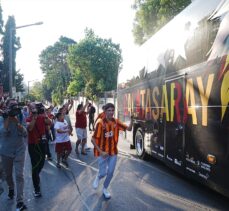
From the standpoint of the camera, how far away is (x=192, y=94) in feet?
21.2

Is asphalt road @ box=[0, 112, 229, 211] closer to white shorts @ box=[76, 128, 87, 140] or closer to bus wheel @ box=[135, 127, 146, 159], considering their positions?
bus wheel @ box=[135, 127, 146, 159]

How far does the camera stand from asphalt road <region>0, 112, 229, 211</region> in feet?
19.9

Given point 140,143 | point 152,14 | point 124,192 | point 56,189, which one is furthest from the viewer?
point 152,14

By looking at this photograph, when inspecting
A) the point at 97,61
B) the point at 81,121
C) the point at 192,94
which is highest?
the point at 97,61

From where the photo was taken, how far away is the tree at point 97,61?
4119cm

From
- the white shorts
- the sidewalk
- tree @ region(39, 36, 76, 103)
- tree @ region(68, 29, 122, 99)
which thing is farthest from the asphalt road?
tree @ region(39, 36, 76, 103)

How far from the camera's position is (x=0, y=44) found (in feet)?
169

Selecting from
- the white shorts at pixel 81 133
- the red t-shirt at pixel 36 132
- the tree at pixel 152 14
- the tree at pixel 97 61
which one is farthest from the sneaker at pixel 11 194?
the tree at pixel 97 61

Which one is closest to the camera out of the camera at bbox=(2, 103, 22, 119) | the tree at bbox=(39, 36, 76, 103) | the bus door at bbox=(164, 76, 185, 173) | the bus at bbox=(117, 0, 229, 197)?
the bus at bbox=(117, 0, 229, 197)

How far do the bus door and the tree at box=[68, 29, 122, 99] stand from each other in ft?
107

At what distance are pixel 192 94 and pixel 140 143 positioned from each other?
470 cm

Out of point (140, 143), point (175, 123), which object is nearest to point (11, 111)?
point (175, 123)

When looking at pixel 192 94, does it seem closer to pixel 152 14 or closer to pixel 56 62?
pixel 152 14

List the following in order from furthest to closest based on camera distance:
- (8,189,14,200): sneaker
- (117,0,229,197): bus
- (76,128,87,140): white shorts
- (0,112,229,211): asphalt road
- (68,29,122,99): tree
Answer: (68,29,122,99): tree < (76,128,87,140): white shorts < (8,189,14,200): sneaker < (0,112,229,211): asphalt road < (117,0,229,197): bus
